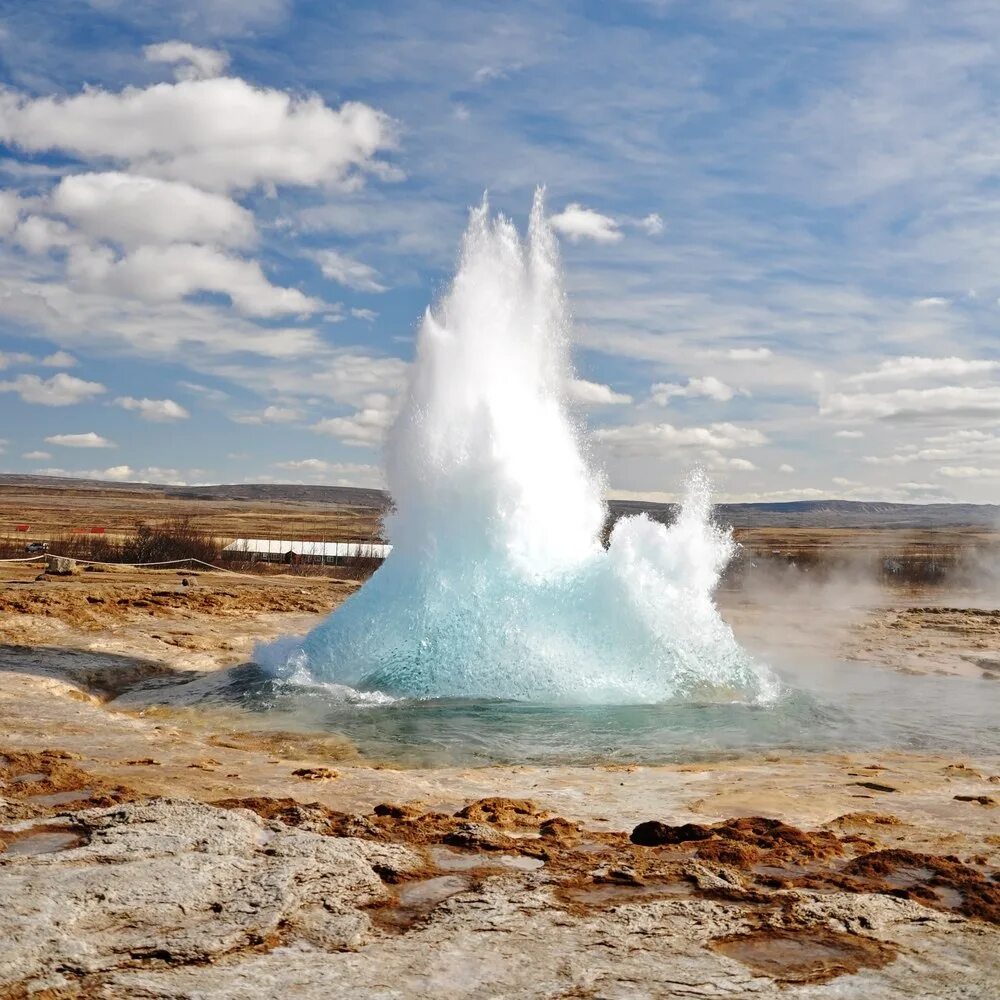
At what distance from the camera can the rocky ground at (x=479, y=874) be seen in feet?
9.26

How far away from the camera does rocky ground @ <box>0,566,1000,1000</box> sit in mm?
2822

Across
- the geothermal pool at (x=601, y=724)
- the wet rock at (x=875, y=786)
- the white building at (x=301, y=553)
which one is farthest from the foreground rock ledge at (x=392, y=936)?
the white building at (x=301, y=553)

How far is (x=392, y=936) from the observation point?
3119 mm

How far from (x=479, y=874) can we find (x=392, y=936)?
2.41 ft

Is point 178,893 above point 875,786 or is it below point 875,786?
above

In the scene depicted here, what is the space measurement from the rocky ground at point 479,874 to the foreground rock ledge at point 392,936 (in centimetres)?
1

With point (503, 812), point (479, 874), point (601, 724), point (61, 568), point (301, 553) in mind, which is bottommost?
point (301, 553)

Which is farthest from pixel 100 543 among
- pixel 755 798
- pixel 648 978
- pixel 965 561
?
pixel 965 561

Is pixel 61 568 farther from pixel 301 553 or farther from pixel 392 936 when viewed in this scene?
pixel 392 936

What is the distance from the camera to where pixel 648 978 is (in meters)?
2.81

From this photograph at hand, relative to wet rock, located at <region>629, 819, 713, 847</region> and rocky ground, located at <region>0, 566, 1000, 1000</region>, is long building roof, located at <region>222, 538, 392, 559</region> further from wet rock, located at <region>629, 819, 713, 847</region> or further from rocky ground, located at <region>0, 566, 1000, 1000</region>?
wet rock, located at <region>629, 819, 713, 847</region>

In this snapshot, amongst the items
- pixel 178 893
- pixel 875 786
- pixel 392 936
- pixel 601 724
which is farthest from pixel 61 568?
pixel 392 936

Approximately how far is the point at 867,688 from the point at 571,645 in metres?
3.77

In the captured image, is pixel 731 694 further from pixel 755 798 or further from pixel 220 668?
pixel 220 668
